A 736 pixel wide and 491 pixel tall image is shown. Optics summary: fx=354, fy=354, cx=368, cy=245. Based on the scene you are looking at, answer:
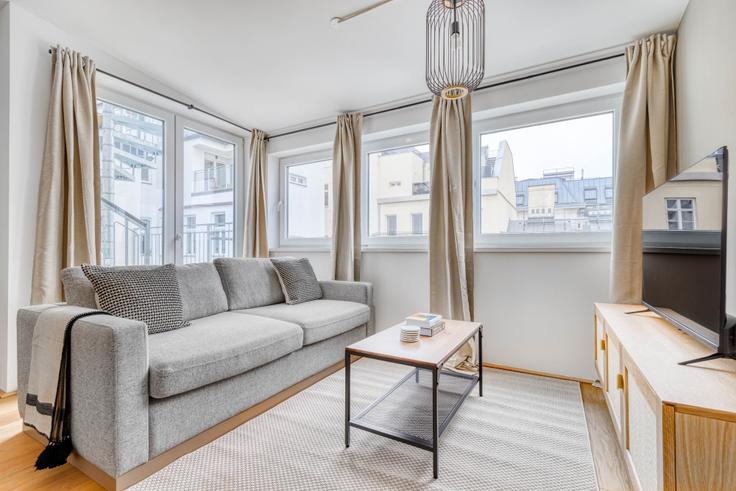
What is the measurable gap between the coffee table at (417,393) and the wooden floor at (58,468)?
25.4 inches

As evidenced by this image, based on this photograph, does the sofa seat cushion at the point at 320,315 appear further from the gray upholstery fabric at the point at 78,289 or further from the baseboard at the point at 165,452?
the gray upholstery fabric at the point at 78,289

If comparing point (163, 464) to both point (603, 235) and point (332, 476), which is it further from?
point (603, 235)

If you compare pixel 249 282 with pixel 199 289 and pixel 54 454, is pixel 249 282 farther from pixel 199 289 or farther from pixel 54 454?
pixel 54 454

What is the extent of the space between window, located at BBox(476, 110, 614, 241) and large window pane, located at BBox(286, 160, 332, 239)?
1725mm

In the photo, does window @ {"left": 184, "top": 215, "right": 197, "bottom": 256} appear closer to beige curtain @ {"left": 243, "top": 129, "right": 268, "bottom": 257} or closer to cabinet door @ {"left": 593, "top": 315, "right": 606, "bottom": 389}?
beige curtain @ {"left": 243, "top": 129, "right": 268, "bottom": 257}

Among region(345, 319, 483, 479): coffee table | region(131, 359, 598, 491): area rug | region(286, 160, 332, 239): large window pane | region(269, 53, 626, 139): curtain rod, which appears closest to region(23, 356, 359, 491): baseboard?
region(131, 359, 598, 491): area rug

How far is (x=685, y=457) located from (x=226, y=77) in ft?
11.3

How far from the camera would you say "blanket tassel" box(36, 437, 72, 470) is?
1.40 m

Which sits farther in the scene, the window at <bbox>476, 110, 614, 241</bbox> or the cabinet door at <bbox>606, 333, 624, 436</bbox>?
the window at <bbox>476, 110, 614, 241</bbox>

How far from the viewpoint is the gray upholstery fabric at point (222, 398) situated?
1.50m

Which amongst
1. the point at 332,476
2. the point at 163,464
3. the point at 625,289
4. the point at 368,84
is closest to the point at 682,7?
the point at 625,289

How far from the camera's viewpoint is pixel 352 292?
10.4 ft

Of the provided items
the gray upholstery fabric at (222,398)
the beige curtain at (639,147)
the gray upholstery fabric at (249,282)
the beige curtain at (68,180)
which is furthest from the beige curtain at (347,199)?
the beige curtain at (639,147)

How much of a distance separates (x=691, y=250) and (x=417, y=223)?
2137 mm
